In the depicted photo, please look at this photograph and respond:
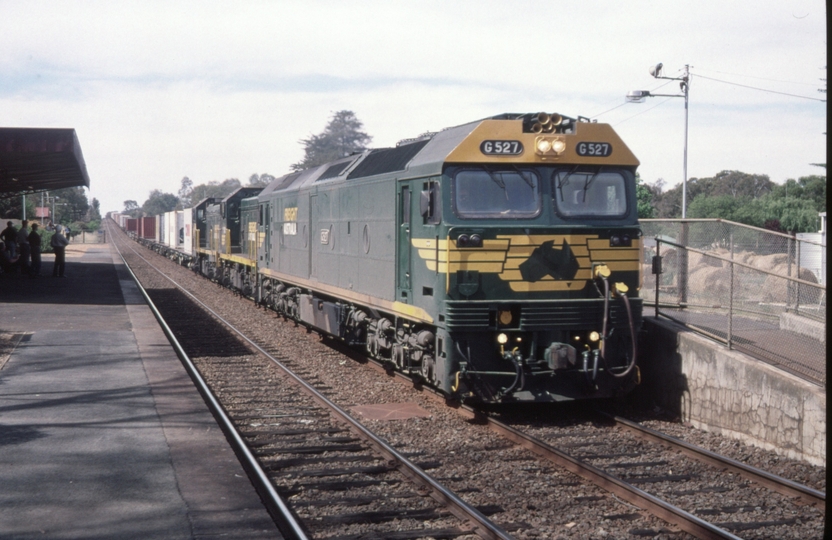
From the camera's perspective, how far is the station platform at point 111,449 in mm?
6027

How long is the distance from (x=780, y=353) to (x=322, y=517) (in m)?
5.96

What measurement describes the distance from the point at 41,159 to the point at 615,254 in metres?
21.1

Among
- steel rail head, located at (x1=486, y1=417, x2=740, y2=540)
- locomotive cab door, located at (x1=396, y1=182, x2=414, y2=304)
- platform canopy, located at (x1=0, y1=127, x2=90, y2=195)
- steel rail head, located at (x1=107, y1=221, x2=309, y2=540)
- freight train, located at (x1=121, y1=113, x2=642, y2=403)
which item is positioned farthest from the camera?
platform canopy, located at (x1=0, y1=127, x2=90, y2=195)

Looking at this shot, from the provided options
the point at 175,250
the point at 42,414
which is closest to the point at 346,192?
the point at 42,414

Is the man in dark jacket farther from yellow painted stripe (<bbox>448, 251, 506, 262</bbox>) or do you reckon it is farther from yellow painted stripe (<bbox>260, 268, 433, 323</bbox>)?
yellow painted stripe (<bbox>448, 251, 506, 262</bbox>)

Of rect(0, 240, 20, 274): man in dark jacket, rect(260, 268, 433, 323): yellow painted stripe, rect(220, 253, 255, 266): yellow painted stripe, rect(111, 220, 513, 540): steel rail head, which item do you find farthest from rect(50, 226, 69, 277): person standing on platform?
rect(111, 220, 513, 540): steel rail head

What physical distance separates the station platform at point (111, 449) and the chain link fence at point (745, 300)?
5.89 meters

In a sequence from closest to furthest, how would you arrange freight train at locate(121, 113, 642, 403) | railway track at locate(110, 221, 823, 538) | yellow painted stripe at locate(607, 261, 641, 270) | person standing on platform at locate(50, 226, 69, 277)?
railway track at locate(110, 221, 823, 538) < freight train at locate(121, 113, 642, 403) < yellow painted stripe at locate(607, 261, 641, 270) < person standing on platform at locate(50, 226, 69, 277)

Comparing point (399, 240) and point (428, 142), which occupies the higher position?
point (428, 142)

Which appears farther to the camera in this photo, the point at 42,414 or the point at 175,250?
the point at 175,250

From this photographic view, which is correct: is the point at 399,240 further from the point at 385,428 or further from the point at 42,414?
the point at 42,414

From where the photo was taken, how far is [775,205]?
53188mm

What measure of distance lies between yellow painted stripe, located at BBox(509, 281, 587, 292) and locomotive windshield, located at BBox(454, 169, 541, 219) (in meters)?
0.76

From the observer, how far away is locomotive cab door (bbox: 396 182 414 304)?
34.4ft
